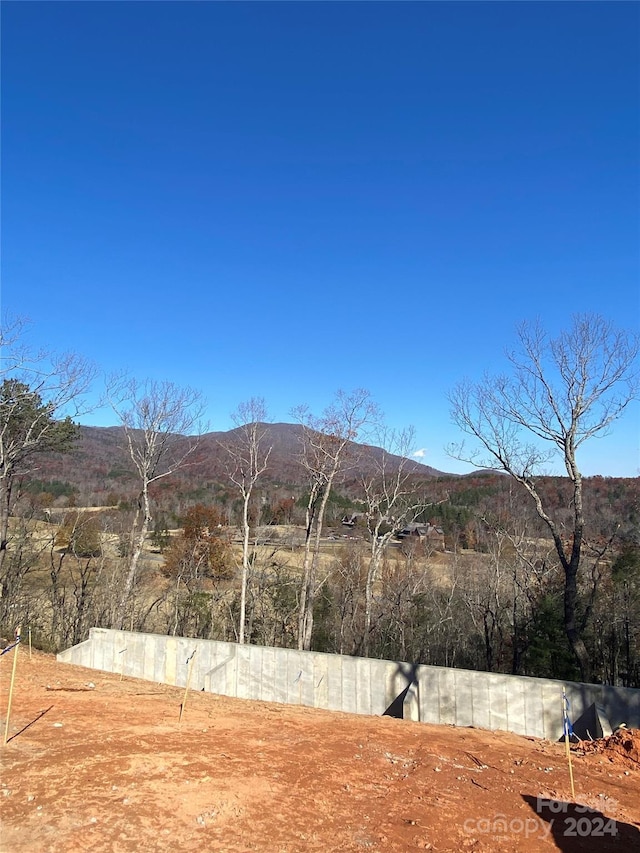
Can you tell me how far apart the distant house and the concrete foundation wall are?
1344 inches

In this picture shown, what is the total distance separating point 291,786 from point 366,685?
6.81 m

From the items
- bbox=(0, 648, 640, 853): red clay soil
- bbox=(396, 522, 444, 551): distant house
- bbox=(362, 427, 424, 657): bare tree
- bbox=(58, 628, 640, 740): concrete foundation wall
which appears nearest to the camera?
bbox=(0, 648, 640, 853): red clay soil

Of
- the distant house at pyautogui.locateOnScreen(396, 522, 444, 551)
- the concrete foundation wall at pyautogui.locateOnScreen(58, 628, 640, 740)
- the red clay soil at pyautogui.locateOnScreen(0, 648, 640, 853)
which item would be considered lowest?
the concrete foundation wall at pyautogui.locateOnScreen(58, 628, 640, 740)

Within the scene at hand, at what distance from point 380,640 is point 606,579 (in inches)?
507

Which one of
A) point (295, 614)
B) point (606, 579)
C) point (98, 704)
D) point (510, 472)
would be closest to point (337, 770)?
point (98, 704)

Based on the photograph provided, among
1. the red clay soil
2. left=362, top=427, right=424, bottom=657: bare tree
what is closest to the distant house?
left=362, top=427, right=424, bottom=657: bare tree

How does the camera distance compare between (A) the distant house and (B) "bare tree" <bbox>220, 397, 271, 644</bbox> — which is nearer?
(B) "bare tree" <bbox>220, 397, 271, 644</bbox>

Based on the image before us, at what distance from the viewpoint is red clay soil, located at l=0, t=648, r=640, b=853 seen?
5.29m

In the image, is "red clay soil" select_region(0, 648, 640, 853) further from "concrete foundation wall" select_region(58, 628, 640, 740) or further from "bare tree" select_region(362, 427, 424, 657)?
"bare tree" select_region(362, 427, 424, 657)

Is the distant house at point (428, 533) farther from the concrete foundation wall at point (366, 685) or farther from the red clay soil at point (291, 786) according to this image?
the red clay soil at point (291, 786)

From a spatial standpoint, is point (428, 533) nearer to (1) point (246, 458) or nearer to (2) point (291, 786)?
(1) point (246, 458)

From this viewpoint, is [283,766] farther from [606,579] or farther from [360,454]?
[606,579]

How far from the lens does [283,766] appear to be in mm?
7320

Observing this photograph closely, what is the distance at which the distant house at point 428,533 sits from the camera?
48.3m
